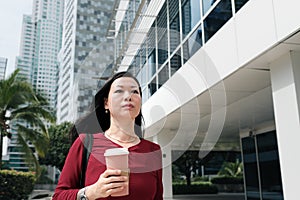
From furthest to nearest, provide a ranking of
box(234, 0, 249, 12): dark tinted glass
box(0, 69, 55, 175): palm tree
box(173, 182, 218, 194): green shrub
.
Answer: box(173, 182, 218, 194): green shrub, box(0, 69, 55, 175): palm tree, box(234, 0, 249, 12): dark tinted glass

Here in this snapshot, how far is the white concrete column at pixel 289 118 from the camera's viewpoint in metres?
3.64

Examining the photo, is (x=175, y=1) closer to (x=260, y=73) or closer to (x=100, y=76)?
(x=260, y=73)

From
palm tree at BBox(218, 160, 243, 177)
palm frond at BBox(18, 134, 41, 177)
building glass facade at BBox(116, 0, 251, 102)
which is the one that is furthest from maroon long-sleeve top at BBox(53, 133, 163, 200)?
palm tree at BBox(218, 160, 243, 177)

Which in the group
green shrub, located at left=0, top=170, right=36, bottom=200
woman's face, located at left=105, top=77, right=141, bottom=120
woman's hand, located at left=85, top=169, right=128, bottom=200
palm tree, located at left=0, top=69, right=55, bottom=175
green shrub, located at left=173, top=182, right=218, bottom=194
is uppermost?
palm tree, located at left=0, top=69, right=55, bottom=175

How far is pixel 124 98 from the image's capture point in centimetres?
123

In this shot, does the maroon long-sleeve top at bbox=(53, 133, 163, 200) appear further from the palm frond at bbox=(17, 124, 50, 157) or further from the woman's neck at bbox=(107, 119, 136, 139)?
the palm frond at bbox=(17, 124, 50, 157)

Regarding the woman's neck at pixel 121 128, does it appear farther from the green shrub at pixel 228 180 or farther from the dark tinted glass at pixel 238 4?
the green shrub at pixel 228 180

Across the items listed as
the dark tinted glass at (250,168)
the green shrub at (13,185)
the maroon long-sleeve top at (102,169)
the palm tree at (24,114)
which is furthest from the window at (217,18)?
the green shrub at (13,185)

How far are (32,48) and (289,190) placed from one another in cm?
5239

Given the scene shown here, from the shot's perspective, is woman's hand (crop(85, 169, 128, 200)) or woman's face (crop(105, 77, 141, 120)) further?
woman's face (crop(105, 77, 141, 120))

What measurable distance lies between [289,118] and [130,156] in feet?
10.1

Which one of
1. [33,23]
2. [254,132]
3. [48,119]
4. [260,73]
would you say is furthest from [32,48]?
[260,73]

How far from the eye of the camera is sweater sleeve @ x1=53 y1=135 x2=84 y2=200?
1.19 m

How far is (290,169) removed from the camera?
12.2 feet
